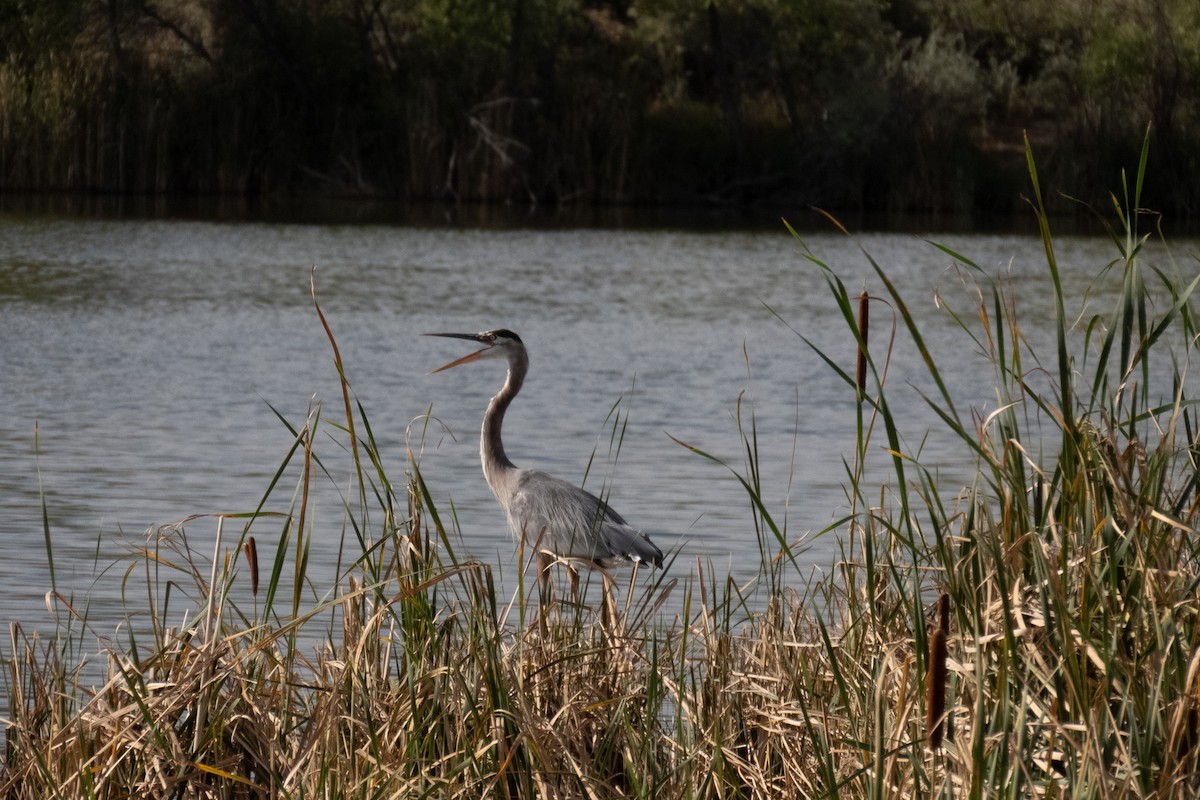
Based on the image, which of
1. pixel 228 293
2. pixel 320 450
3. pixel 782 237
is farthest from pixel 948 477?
pixel 782 237

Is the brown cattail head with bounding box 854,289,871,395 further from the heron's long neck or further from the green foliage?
the green foliage

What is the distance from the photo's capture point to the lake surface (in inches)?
268

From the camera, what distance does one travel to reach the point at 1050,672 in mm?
2809

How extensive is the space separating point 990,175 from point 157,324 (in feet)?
56.0

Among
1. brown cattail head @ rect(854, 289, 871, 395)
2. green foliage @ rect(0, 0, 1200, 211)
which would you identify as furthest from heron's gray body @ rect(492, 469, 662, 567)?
green foliage @ rect(0, 0, 1200, 211)

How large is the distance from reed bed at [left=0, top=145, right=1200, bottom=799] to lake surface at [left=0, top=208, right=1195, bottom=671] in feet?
1.25

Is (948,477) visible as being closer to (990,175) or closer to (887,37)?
(990,175)

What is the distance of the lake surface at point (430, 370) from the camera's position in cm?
682

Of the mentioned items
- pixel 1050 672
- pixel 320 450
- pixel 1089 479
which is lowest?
pixel 320 450

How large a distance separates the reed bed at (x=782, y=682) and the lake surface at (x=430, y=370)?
1.25 ft

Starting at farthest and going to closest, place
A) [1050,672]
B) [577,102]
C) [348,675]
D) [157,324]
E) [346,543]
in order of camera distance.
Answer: [577,102]
[157,324]
[346,543]
[348,675]
[1050,672]

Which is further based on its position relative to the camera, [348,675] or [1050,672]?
[348,675]

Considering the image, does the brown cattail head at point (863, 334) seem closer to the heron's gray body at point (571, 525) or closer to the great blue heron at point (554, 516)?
the great blue heron at point (554, 516)

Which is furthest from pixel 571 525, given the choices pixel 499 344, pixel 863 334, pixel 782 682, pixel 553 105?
pixel 553 105
